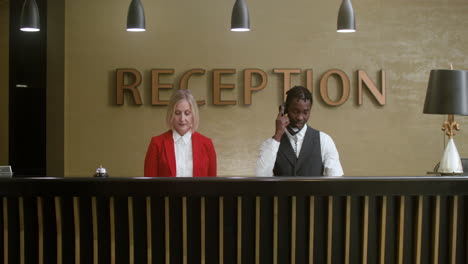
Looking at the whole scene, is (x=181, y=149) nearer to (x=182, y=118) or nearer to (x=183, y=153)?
Result: (x=183, y=153)

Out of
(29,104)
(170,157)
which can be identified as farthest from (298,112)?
(29,104)

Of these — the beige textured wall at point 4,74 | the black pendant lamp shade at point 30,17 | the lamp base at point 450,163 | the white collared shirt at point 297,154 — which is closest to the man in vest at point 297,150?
the white collared shirt at point 297,154

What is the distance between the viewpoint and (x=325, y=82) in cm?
711

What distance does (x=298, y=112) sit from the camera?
15.3 feet

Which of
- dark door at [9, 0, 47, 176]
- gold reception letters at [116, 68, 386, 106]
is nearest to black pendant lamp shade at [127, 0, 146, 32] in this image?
gold reception letters at [116, 68, 386, 106]

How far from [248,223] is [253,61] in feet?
11.6

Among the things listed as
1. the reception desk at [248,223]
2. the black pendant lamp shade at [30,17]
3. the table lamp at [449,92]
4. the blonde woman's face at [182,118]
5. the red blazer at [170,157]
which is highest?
the black pendant lamp shade at [30,17]

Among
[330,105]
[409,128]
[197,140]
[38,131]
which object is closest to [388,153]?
[409,128]

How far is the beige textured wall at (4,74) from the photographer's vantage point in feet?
27.9

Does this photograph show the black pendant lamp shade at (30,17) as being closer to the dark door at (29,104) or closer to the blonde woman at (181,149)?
the blonde woman at (181,149)

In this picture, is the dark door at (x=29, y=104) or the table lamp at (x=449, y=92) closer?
the table lamp at (x=449, y=92)

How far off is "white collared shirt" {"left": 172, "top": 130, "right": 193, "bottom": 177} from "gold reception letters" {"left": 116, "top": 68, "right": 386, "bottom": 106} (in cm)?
240

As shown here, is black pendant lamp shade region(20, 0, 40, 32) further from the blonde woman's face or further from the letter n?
the letter n

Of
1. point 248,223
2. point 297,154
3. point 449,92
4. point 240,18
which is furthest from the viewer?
point 240,18
